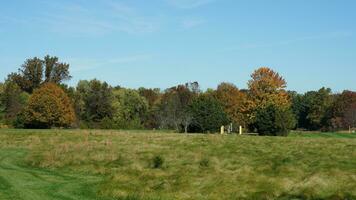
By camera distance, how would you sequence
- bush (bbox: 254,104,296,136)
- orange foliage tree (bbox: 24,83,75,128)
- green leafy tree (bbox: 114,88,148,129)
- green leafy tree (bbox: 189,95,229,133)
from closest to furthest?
bush (bbox: 254,104,296,136) → green leafy tree (bbox: 189,95,229,133) → orange foliage tree (bbox: 24,83,75,128) → green leafy tree (bbox: 114,88,148,129)

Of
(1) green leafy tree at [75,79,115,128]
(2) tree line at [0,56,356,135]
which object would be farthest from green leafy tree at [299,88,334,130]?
(1) green leafy tree at [75,79,115,128]

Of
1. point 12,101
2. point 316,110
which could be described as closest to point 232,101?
point 316,110

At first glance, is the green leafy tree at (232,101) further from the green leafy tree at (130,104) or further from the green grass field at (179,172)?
the green grass field at (179,172)

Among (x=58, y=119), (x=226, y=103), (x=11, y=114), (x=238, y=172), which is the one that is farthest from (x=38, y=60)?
(x=238, y=172)

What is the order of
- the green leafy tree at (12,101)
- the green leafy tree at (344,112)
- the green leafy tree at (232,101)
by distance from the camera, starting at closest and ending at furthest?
the green leafy tree at (232,101) < the green leafy tree at (12,101) < the green leafy tree at (344,112)

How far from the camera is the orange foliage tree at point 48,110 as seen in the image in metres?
91.6

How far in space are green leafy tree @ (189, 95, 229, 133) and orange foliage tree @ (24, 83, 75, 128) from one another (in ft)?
83.9

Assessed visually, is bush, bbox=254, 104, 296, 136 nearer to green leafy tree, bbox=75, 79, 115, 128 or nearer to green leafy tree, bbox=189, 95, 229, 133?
green leafy tree, bbox=189, 95, 229, 133

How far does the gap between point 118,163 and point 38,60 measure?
9621cm

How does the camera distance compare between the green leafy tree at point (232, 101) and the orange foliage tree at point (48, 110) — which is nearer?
the orange foliage tree at point (48, 110)

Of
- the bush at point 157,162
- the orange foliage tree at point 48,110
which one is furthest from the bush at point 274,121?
the bush at point 157,162

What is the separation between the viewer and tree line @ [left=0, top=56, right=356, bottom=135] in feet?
265

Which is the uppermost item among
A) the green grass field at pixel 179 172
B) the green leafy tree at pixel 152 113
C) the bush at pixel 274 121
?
the green leafy tree at pixel 152 113

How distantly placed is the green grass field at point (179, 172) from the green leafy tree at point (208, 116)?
42.1m
